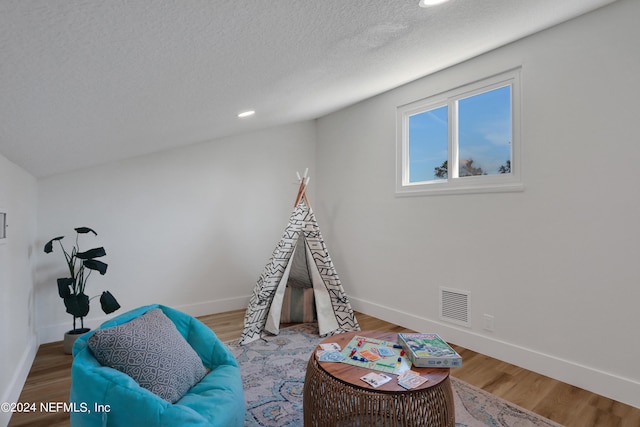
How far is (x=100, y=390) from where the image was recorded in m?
1.39

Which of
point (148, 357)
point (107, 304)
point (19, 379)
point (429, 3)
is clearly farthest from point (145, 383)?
point (429, 3)

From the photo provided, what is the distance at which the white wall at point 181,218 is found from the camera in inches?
126

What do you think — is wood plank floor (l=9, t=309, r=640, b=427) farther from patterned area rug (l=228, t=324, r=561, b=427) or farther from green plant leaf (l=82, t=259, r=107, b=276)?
green plant leaf (l=82, t=259, r=107, b=276)

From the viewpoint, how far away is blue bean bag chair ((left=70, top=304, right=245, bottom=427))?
4.42 feet

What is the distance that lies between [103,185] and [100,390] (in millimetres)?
2541

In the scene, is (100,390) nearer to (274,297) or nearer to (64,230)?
(274,297)

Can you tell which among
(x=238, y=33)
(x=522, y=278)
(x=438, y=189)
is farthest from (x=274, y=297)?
(x=238, y=33)

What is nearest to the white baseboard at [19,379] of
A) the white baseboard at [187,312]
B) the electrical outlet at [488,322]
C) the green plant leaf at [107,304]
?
the white baseboard at [187,312]

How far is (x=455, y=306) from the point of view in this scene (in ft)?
10.1

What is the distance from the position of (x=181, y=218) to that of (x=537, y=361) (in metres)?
3.52

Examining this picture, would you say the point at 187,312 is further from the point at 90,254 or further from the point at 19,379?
the point at 19,379

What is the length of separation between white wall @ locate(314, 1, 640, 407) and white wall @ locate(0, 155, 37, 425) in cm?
308

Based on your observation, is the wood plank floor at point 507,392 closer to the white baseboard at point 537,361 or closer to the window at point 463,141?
the white baseboard at point 537,361

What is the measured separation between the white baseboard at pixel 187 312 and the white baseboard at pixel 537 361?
1857mm
